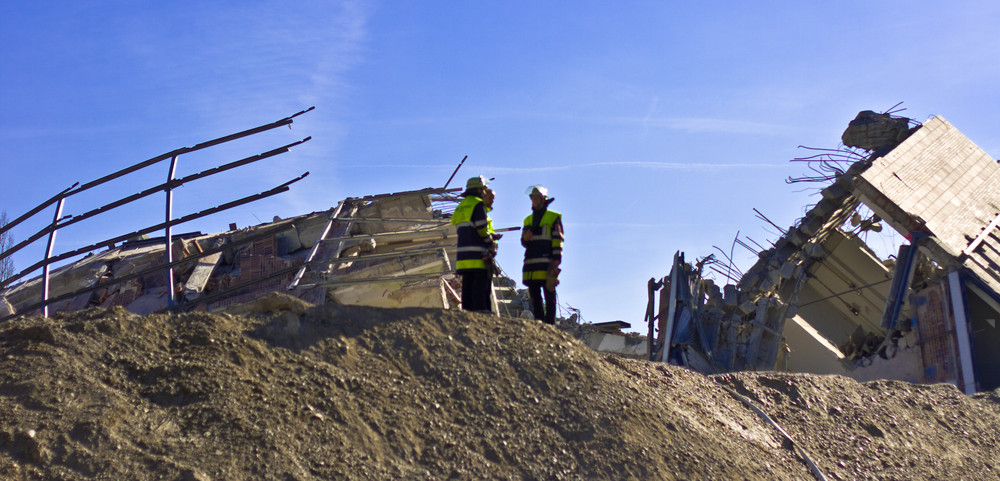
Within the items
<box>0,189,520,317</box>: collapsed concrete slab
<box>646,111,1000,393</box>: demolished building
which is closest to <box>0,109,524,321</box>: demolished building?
<box>0,189,520,317</box>: collapsed concrete slab

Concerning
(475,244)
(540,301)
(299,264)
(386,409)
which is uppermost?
(299,264)

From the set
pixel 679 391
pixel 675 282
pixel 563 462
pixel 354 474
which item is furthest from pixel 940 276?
pixel 354 474

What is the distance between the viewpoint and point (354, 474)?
5.98 m

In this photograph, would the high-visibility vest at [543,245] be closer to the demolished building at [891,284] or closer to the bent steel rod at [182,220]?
the bent steel rod at [182,220]

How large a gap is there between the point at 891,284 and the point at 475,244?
8.19 m

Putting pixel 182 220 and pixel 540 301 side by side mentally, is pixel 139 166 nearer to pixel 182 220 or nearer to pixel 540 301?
pixel 182 220

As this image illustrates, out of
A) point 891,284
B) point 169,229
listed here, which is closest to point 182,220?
point 169,229

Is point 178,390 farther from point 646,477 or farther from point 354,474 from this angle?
point 646,477

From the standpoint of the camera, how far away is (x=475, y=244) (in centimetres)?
936

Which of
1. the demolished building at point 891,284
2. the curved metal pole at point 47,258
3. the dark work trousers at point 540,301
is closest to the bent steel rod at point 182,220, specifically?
the curved metal pole at point 47,258

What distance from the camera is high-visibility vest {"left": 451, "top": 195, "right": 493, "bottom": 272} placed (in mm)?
9266

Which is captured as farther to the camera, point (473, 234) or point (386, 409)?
point (473, 234)

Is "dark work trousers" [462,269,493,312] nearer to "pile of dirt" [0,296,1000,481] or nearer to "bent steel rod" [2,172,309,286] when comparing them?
"pile of dirt" [0,296,1000,481]

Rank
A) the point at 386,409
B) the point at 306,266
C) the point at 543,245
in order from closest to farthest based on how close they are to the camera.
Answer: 1. the point at 386,409
2. the point at 543,245
3. the point at 306,266
